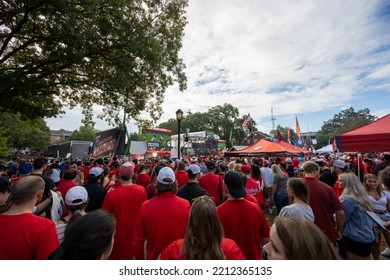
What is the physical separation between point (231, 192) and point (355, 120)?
9076cm

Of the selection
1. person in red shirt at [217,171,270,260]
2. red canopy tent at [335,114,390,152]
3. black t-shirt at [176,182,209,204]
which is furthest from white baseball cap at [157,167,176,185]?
red canopy tent at [335,114,390,152]

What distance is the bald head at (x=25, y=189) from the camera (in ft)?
6.22

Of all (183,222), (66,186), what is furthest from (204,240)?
(66,186)

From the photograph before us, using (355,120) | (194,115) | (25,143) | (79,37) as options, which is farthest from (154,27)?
(355,120)

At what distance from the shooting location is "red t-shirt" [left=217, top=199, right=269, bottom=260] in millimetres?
2521

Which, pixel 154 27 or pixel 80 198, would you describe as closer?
pixel 80 198

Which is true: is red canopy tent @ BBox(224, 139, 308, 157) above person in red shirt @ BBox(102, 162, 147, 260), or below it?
above

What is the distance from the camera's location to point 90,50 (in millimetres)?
7066

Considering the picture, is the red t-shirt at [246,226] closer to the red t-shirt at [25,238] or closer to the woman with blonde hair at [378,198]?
the red t-shirt at [25,238]

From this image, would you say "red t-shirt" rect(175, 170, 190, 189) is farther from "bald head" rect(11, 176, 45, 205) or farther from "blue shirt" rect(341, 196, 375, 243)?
"bald head" rect(11, 176, 45, 205)

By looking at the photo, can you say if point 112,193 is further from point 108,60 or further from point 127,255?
point 108,60

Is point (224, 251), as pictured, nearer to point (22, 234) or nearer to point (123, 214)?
point (22, 234)

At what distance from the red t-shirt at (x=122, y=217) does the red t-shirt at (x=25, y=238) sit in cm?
151
